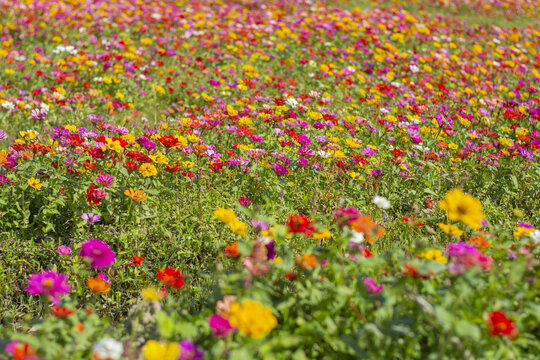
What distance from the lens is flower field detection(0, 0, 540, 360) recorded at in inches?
65.9

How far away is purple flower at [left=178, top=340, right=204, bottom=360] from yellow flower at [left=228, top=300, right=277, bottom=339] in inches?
10.1

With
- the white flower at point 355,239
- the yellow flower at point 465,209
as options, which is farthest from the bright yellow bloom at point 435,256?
the white flower at point 355,239

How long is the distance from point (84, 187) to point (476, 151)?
4.05 m

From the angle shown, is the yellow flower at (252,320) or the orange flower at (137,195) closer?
the yellow flower at (252,320)

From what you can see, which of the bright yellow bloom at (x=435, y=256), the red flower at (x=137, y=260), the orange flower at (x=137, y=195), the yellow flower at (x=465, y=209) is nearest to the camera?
the yellow flower at (x=465, y=209)

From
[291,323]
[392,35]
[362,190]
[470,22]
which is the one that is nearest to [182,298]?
[291,323]

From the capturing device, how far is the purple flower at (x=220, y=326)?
4.85 ft

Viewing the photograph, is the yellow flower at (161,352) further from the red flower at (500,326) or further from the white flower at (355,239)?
the red flower at (500,326)

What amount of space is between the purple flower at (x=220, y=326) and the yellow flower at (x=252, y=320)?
2.7 inches

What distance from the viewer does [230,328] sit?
1.48m

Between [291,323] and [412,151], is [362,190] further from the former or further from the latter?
[291,323]

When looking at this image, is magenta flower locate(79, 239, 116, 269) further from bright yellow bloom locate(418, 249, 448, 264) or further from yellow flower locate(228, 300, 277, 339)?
bright yellow bloom locate(418, 249, 448, 264)

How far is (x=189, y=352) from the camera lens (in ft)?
5.02

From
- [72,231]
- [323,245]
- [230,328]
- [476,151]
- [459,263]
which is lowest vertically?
[72,231]
